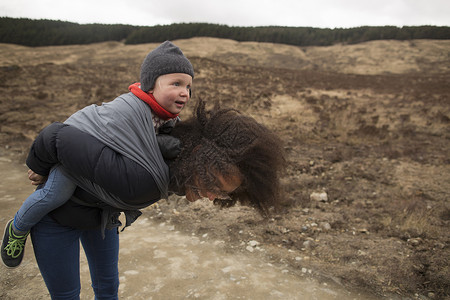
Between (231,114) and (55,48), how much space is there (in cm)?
3779

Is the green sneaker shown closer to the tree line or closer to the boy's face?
the boy's face

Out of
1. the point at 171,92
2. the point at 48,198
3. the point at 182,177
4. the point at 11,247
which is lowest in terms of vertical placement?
the point at 11,247

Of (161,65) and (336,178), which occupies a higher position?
(161,65)

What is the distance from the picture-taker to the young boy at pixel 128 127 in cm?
103

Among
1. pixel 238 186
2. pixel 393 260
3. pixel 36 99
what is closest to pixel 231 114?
pixel 238 186

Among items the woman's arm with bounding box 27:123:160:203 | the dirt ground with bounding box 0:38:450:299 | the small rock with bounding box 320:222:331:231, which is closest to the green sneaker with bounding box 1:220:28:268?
the woman's arm with bounding box 27:123:160:203

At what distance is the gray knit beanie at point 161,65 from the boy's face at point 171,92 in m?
0.02

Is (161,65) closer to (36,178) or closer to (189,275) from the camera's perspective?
(36,178)

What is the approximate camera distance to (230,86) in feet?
49.7

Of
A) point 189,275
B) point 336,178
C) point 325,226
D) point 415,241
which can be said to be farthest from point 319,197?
point 189,275

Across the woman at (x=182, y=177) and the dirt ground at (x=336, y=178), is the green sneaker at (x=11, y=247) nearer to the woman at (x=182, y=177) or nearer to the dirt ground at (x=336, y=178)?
the woman at (x=182, y=177)

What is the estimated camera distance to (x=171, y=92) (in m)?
1.15

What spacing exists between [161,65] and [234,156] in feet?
1.58

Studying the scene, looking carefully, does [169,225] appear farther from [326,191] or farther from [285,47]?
[285,47]
